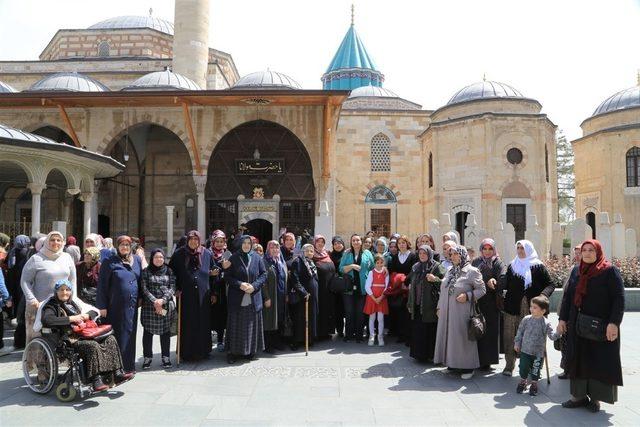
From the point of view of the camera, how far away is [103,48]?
23953 millimetres

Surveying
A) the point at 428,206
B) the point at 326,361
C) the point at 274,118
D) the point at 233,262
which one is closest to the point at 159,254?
the point at 233,262

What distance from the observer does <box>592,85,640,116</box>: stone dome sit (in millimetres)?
21764

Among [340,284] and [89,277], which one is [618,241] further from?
[89,277]

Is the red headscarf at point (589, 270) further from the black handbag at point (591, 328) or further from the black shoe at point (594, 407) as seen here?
the black shoe at point (594, 407)

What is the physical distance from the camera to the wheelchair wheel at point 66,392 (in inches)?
163

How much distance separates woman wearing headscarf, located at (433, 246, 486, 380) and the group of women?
1 cm

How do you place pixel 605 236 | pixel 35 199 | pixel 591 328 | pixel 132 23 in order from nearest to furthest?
pixel 591 328 → pixel 605 236 → pixel 35 199 → pixel 132 23

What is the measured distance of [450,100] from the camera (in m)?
21.4

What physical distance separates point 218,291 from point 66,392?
223 centimetres

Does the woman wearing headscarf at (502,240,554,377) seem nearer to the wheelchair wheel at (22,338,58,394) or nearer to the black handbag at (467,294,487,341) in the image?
the black handbag at (467,294,487,341)

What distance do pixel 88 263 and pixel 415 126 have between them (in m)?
18.6

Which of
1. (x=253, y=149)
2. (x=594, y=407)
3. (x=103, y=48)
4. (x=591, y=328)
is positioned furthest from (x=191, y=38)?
(x=594, y=407)

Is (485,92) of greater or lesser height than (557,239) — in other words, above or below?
above

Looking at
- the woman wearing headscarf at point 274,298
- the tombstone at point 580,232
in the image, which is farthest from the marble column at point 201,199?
the tombstone at point 580,232
